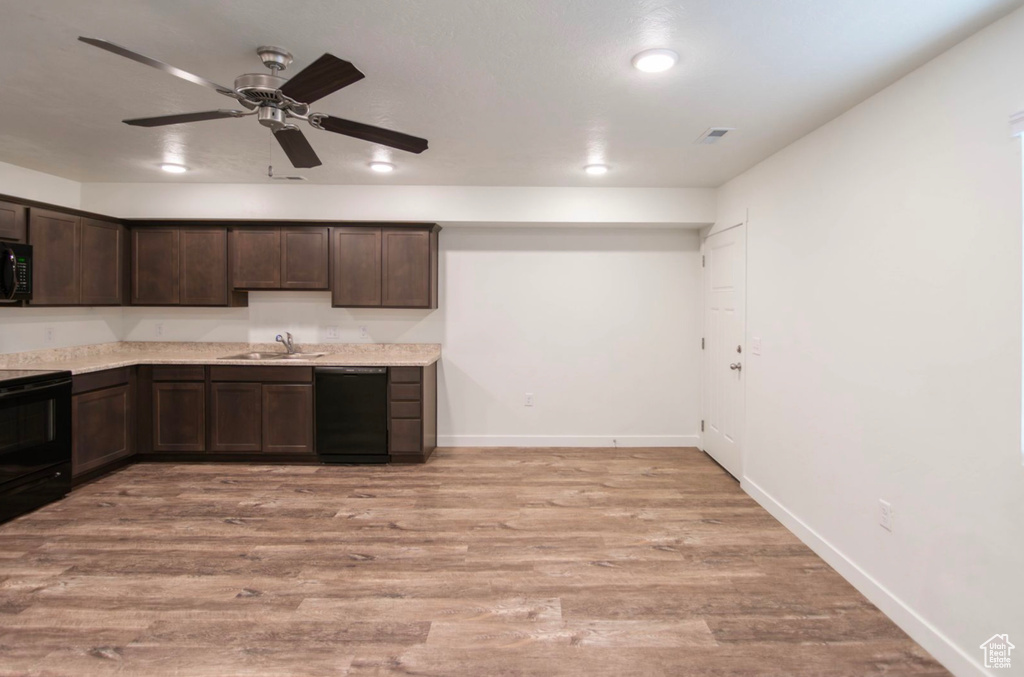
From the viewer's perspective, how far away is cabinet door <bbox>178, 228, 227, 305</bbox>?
465 centimetres

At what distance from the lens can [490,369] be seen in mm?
5102

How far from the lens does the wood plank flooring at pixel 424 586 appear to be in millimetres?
2033

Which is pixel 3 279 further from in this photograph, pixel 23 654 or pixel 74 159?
pixel 23 654

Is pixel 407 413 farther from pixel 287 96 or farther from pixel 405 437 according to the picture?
pixel 287 96

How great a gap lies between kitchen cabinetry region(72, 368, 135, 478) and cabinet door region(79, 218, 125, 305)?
0.71m

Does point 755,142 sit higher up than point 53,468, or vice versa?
point 755,142

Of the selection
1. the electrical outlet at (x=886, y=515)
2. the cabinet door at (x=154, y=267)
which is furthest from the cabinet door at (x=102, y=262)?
the electrical outlet at (x=886, y=515)

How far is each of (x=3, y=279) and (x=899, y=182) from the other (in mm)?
5194

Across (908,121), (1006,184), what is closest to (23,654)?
(1006,184)

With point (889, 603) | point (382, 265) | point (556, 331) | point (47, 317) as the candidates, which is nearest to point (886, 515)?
point (889, 603)

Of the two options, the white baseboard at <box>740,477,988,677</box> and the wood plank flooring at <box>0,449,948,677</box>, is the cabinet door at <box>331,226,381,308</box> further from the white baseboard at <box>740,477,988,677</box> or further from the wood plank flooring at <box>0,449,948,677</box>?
the white baseboard at <box>740,477,988,677</box>

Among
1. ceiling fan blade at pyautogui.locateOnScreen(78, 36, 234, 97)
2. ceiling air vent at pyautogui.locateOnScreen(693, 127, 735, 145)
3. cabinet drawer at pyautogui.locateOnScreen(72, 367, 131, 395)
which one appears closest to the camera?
ceiling fan blade at pyautogui.locateOnScreen(78, 36, 234, 97)

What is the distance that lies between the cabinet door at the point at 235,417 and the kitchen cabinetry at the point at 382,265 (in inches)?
42.2

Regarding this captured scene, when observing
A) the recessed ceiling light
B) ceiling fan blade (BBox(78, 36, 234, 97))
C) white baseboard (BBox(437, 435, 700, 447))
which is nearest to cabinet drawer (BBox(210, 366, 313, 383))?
white baseboard (BBox(437, 435, 700, 447))
